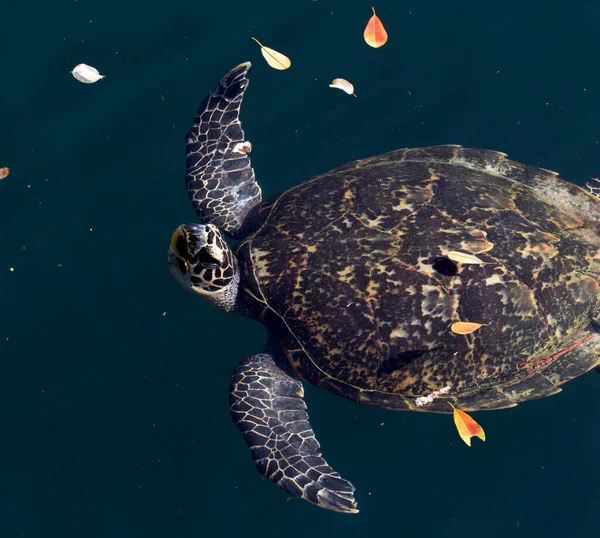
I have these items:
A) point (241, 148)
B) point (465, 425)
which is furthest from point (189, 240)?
point (465, 425)

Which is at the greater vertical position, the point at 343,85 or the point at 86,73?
the point at 86,73

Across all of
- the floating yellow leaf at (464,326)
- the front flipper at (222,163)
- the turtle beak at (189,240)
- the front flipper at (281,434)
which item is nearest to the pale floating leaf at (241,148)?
the front flipper at (222,163)

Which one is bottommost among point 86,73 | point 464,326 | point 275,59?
point 464,326

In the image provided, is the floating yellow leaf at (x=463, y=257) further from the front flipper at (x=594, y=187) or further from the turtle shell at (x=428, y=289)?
the front flipper at (x=594, y=187)

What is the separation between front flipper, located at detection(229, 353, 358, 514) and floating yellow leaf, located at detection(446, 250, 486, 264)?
1945 millimetres

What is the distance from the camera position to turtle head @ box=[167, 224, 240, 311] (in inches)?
216

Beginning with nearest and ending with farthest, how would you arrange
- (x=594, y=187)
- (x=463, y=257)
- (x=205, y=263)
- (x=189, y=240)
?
(x=463, y=257)
(x=189, y=240)
(x=205, y=263)
(x=594, y=187)

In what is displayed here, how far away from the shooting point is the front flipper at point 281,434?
531 cm

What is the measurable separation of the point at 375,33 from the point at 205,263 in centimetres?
407

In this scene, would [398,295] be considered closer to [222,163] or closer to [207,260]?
[207,260]

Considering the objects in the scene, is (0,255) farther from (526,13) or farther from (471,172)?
(526,13)

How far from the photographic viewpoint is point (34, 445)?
6.89 m

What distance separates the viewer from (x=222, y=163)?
6711 mm

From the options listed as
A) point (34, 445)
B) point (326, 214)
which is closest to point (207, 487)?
point (34, 445)
